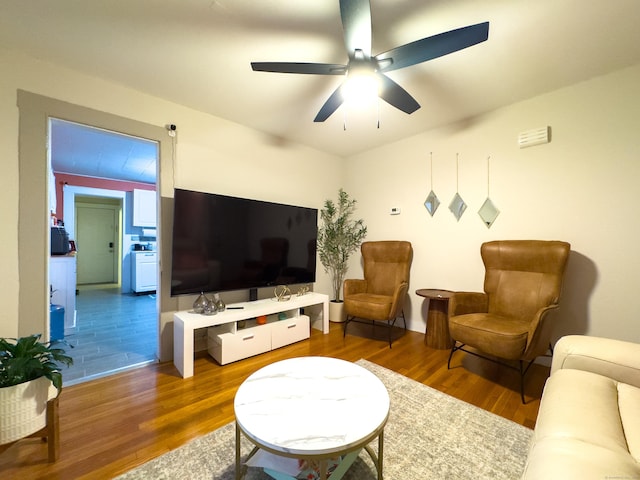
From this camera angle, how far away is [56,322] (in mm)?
2773

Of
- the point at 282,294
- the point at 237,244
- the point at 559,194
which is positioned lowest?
the point at 282,294

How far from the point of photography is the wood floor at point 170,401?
1.32 meters

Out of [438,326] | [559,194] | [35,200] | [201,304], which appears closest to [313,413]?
[201,304]

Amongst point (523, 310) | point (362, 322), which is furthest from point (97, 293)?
point (523, 310)

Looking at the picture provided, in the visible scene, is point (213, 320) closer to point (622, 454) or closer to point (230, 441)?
point (230, 441)

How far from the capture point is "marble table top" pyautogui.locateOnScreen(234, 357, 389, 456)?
898mm

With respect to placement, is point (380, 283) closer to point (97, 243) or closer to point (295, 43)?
point (295, 43)

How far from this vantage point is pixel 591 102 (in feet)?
7.06

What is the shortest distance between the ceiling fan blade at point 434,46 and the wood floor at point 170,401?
2170 mm

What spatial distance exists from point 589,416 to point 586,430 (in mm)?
97

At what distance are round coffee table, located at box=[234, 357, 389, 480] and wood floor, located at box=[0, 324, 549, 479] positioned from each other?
25.4 inches

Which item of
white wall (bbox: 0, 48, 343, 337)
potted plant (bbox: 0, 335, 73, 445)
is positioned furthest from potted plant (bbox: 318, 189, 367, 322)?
potted plant (bbox: 0, 335, 73, 445)

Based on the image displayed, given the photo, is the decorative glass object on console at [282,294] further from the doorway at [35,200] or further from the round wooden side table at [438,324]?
the doorway at [35,200]

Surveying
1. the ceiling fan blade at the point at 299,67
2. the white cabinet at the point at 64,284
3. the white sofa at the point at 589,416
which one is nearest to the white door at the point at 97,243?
the white cabinet at the point at 64,284
